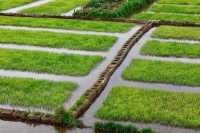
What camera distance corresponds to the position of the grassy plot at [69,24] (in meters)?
15.9

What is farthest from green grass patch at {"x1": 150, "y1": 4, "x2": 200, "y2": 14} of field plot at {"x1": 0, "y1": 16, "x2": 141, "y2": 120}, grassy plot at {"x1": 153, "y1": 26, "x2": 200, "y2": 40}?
field plot at {"x1": 0, "y1": 16, "x2": 141, "y2": 120}

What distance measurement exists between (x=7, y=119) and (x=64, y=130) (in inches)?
53.2

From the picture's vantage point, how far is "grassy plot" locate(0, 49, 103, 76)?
12016mm

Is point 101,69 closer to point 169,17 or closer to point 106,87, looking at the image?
point 106,87

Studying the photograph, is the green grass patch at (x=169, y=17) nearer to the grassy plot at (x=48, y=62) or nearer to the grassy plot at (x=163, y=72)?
the grassy plot at (x=163, y=72)

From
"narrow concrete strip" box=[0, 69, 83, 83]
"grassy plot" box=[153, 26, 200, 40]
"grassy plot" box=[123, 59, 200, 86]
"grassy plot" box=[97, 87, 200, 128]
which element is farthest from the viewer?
"grassy plot" box=[153, 26, 200, 40]

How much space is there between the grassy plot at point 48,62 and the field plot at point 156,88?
895 mm

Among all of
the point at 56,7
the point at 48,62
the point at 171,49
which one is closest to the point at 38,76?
the point at 48,62

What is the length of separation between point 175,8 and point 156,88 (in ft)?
28.7

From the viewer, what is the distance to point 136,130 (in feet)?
28.3

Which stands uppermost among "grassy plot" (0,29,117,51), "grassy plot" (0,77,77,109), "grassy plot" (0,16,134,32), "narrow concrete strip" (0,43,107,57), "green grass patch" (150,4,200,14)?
"green grass patch" (150,4,200,14)

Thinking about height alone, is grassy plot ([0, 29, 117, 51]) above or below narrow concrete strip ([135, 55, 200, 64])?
above

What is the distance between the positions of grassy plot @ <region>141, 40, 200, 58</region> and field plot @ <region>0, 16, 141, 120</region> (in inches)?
34.8

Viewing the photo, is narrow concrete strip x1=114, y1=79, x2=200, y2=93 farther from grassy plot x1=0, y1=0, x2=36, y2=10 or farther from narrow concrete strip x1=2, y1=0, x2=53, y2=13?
grassy plot x1=0, y1=0, x2=36, y2=10
